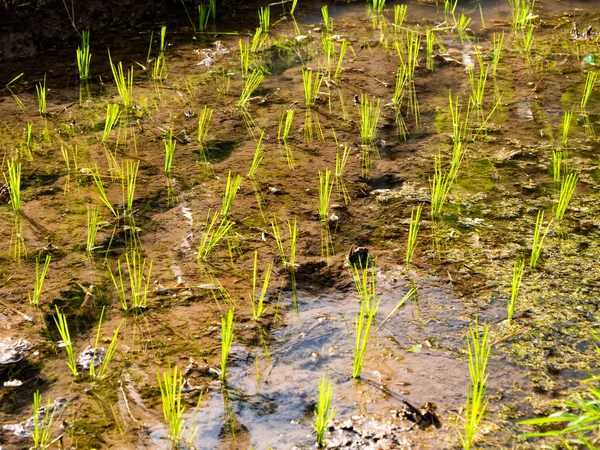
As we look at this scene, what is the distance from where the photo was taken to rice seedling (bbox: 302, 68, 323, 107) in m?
4.03

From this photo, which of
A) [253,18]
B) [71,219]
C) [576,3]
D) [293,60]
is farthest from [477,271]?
[576,3]

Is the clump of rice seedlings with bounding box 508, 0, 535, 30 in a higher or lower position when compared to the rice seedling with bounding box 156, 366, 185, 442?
higher

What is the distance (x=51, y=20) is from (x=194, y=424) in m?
3.64

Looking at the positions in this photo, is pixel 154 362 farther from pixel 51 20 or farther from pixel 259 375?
pixel 51 20

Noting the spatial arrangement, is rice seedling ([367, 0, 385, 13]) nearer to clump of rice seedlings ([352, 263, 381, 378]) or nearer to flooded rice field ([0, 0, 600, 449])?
flooded rice field ([0, 0, 600, 449])

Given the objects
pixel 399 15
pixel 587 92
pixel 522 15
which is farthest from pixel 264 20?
pixel 587 92

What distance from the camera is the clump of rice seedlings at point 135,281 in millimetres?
2537

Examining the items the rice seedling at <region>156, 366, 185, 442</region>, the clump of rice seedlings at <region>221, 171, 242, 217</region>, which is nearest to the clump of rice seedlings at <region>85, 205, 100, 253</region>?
the clump of rice seedlings at <region>221, 171, 242, 217</region>

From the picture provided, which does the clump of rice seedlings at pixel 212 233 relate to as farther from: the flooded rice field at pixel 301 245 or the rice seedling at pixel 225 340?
the rice seedling at pixel 225 340

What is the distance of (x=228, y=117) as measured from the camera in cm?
394

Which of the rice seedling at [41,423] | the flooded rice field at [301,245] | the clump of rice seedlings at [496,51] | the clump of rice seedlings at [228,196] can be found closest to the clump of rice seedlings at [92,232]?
the flooded rice field at [301,245]

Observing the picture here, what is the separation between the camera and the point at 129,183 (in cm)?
313

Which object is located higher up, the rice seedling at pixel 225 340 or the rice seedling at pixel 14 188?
the rice seedling at pixel 14 188

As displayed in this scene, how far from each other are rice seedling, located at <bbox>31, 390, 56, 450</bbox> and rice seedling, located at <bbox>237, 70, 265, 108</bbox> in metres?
2.32
